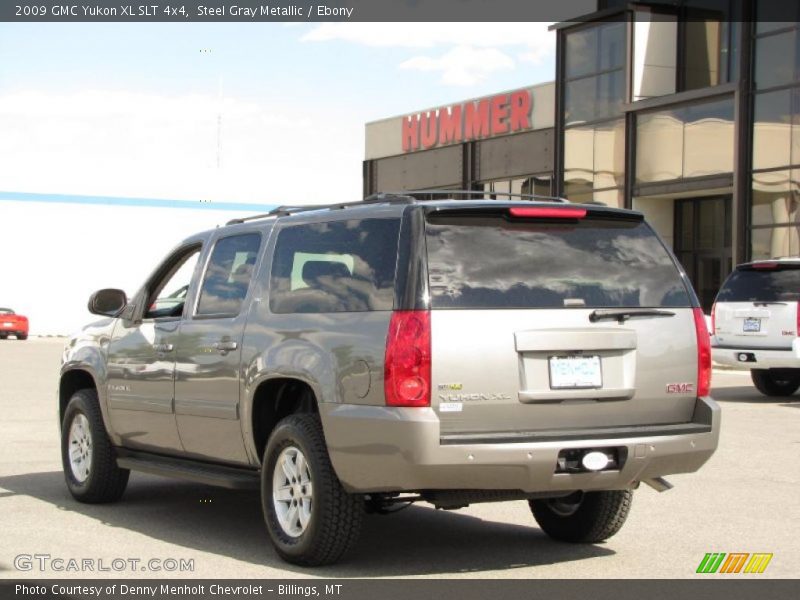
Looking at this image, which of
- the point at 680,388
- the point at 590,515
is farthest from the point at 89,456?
the point at 680,388

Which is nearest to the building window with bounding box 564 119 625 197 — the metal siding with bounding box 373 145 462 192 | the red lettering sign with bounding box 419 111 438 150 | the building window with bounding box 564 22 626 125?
the building window with bounding box 564 22 626 125

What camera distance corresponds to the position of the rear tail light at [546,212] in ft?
23.7

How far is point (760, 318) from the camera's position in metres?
19.2

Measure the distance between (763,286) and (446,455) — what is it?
13437 millimetres

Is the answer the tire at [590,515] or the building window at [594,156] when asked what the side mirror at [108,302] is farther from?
the building window at [594,156]

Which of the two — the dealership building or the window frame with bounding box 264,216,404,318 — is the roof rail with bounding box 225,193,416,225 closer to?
the window frame with bounding box 264,216,404,318

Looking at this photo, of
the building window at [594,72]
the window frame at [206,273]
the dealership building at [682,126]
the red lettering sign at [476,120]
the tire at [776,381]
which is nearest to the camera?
the window frame at [206,273]

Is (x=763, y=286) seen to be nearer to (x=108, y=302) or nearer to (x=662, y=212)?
(x=108, y=302)

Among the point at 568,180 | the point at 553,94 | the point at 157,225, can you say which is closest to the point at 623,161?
the point at 568,180

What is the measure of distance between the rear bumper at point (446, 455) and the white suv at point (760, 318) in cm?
1215

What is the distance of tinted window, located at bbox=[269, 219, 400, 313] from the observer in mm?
7156

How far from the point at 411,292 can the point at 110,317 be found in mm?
3554

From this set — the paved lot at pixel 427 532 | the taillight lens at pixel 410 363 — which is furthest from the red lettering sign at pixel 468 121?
the taillight lens at pixel 410 363

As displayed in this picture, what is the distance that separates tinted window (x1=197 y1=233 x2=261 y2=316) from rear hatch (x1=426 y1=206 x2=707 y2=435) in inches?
63.3
